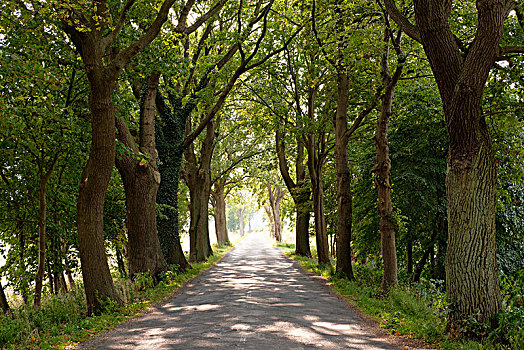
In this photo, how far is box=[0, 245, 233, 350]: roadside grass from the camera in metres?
7.03

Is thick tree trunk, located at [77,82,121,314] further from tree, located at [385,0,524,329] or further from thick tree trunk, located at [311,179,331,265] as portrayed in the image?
thick tree trunk, located at [311,179,331,265]

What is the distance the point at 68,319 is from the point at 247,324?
391cm

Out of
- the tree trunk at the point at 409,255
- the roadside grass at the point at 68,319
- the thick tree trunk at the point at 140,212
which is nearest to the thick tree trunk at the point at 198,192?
the thick tree trunk at the point at 140,212

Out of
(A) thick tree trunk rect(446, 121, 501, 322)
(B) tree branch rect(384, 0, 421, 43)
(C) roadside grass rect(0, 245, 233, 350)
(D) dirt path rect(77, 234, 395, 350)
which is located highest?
(B) tree branch rect(384, 0, 421, 43)

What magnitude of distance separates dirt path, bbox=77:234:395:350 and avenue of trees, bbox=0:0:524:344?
1639mm

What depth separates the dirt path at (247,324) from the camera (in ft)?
21.8

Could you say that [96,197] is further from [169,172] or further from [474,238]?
[474,238]

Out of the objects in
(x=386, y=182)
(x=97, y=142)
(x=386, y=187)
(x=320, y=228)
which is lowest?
(x=320, y=228)

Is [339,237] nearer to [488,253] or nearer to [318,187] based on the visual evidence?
[318,187]

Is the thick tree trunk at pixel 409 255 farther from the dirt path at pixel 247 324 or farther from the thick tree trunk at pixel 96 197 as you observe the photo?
the thick tree trunk at pixel 96 197

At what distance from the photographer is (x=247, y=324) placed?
26.1 ft

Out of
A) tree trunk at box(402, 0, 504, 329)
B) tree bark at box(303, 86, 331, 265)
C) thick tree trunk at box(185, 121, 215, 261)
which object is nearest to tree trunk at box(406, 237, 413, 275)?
tree bark at box(303, 86, 331, 265)

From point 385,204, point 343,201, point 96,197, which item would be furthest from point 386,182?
point 96,197

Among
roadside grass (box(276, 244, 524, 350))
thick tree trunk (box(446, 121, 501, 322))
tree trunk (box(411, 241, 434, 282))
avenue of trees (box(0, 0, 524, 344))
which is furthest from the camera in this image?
tree trunk (box(411, 241, 434, 282))
